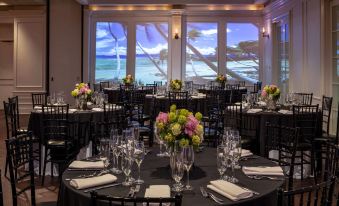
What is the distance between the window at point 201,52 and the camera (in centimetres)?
1216

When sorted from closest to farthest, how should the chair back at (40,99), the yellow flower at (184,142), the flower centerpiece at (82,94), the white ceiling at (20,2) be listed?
the yellow flower at (184,142) < the flower centerpiece at (82,94) < the chair back at (40,99) < the white ceiling at (20,2)

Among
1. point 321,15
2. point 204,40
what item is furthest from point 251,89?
point 321,15

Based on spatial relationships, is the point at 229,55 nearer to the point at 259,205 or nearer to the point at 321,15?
the point at 321,15

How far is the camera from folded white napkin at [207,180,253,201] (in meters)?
2.07

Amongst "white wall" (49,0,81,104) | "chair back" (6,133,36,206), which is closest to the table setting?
"chair back" (6,133,36,206)

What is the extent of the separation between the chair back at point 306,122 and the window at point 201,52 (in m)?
6.88

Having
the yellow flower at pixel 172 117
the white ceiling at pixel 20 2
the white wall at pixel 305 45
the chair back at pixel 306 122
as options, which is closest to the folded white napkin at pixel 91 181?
the yellow flower at pixel 172 117

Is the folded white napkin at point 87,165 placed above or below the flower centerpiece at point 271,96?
below

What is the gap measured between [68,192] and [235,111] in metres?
3.81

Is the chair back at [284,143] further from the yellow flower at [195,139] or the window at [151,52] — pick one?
the window at [151,52]

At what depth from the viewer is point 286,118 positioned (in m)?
5.42

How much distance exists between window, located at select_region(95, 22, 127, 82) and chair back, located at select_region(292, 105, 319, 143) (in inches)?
308

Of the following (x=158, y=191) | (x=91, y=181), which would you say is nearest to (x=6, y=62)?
(x=91, y=181)

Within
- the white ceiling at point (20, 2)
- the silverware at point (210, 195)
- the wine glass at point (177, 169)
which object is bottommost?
the silverware at point (210, 195)
